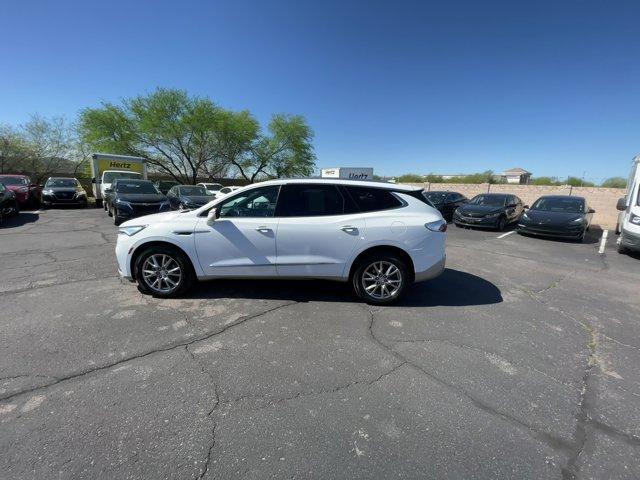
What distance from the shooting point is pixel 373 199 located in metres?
4.41

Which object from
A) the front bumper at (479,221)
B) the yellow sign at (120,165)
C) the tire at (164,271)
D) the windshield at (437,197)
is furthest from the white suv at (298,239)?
the yellow sign at (120,165)

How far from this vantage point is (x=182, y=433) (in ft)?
7.15

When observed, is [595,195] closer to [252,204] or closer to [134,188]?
[252,204]

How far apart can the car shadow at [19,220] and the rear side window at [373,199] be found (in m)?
12.2

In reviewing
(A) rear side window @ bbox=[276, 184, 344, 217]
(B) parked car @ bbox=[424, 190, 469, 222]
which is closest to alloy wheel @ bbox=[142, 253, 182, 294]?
(A) rear side window @ bbox=[276, 184, 344, 217]

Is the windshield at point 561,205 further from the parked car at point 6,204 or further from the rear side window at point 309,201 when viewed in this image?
the parked car at point 6,204

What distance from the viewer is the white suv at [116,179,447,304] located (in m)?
4.24

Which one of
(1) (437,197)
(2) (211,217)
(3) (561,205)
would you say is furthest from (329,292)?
(1) (437,197)

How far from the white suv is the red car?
14905mm

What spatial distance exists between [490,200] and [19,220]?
1862 cm

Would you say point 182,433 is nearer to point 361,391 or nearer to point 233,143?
point 361,391

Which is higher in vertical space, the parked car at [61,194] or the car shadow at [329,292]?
the parked car at [61,194]

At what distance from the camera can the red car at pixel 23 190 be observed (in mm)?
14461

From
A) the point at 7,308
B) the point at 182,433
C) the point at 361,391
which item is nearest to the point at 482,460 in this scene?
the point at 361,391
